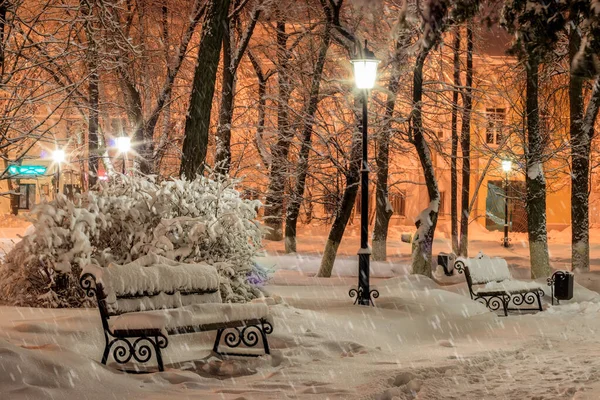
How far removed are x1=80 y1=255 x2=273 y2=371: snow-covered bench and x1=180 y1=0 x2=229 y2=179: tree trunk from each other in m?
6.02

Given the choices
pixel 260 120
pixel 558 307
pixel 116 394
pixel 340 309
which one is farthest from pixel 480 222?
pixel 116 394

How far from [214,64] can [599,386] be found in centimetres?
1065

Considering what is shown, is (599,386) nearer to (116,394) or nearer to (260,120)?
(116,394)

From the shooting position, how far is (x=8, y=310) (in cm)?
1168

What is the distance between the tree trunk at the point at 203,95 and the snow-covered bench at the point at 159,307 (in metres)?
6.02

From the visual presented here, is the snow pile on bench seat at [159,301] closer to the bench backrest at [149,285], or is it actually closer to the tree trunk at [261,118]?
the bench backrest at [149,285]

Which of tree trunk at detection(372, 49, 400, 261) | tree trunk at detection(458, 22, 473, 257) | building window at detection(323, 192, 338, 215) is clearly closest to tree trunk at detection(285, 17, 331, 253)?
building window at detection(323, 192, 338, 215)

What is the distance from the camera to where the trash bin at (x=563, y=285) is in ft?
59.0

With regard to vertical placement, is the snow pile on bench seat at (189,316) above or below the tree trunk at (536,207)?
below

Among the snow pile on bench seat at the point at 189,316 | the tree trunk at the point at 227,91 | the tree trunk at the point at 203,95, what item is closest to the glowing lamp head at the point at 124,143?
the tree trunk at the point at 227,91

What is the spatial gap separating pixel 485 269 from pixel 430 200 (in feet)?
13.9

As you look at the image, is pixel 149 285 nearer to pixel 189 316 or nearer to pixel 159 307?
pixel 159 307

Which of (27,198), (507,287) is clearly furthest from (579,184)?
(27,198)

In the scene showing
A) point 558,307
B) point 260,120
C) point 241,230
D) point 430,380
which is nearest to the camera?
point 430,380
